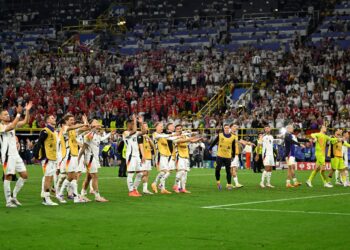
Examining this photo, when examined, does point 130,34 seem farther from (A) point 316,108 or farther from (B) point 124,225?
(B) point 124,225

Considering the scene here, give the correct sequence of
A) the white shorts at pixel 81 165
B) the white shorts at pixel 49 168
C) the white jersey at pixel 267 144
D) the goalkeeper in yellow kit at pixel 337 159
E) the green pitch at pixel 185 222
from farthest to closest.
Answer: the white jersey at pixel 267 144, the goalkeeper in yellow kit at pixel 337 159, the white shorts at pixel 81 165, the white shorts at pixel 49 168, the green pitch at pixel 185 222

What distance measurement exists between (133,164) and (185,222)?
7913mm

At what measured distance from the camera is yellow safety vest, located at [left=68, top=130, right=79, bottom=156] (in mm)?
22269

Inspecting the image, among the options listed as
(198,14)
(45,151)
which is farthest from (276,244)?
(198,14)

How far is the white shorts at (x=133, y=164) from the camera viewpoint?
24375 mm

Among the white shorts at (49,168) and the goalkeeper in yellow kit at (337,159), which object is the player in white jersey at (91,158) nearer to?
the white shorts at (49,168)

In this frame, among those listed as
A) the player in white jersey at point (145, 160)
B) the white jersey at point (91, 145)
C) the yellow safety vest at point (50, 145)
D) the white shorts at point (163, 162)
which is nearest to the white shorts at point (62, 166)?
the white jersey at point (91, 145)

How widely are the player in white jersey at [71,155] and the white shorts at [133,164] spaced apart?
7.95 ft

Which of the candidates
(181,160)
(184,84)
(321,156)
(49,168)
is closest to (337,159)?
(321,156)

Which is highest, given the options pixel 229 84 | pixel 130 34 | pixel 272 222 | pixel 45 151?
pixel 130 34

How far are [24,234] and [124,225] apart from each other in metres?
2.34

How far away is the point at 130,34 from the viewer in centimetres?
6956

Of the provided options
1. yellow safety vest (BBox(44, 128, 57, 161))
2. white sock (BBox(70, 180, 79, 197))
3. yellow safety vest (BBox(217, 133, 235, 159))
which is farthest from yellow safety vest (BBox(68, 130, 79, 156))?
yellow safety vest (BBox(217, 133, 235, 159))

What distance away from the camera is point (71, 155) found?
72.8 ft
